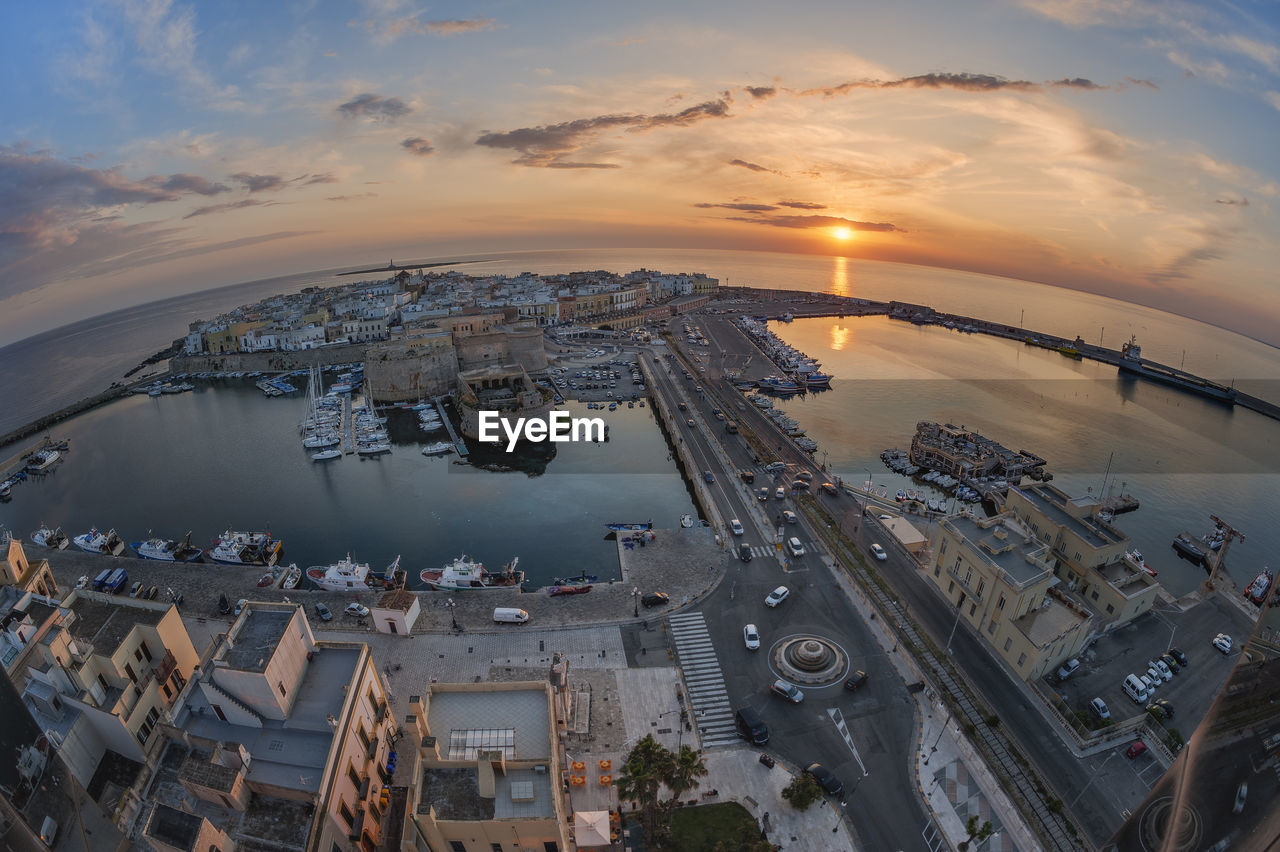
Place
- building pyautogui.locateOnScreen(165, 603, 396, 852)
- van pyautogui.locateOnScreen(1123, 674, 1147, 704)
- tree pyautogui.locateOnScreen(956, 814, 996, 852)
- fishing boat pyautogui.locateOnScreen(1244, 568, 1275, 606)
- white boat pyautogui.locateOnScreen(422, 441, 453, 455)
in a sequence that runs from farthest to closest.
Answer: white boat pyautogui.locateOnScreen(422, 441, 453, 455)
fishing boat pyautogui.locateOnScreen(1244, 568, 1275, 606)
van pyautogui.locateOnScreen(1123, 674, 1147, 704)
tree pyautogui.locateOnScreen(956, 814, 996, 852)
building pyautogui.locateOnScreen(165, 603, 396, 852)

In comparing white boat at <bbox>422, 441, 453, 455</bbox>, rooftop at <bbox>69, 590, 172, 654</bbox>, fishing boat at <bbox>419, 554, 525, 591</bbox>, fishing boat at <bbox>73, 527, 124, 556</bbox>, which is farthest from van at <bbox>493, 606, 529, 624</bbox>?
fishing boat at <bbox>73, 527, 124, 556</bbox>

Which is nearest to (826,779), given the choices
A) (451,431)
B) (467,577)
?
(467,577)

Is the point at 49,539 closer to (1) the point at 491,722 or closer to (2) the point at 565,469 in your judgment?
(2) the point at 565,469

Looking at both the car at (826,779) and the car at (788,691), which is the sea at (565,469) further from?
the car at (826,779)

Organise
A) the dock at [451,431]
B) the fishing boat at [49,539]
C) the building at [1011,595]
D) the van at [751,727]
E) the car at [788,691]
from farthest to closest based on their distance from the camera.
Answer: the dock at [451,431] < the fishing boat at [49,539] < the building at [1011,595] < the car at [788,691] < the van at [751,727]

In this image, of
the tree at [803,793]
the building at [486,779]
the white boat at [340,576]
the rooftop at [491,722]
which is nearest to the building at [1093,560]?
the tree at [803,793]

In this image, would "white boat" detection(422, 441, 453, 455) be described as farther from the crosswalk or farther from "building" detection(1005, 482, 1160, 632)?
"building" detection(1005, 482, 1160, 632)

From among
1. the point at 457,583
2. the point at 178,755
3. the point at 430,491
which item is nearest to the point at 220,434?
the point at 430,491
